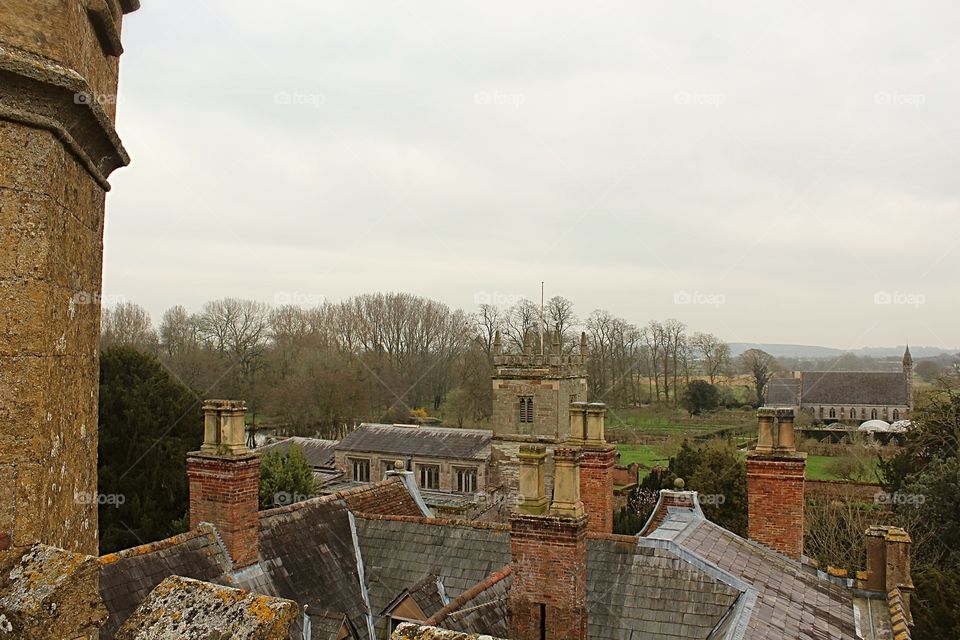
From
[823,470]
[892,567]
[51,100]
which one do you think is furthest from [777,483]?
[823,470]

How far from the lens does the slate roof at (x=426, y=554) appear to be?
11.5 metres

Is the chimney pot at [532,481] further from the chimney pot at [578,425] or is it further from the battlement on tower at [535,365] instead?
the battlement on tower at [535,365]

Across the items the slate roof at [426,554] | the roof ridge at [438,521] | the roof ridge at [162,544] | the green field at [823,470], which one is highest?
the roof ridge at [162,544]

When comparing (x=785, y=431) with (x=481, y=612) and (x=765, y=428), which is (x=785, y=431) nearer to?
(x=765, y=428)

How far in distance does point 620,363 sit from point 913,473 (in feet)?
126

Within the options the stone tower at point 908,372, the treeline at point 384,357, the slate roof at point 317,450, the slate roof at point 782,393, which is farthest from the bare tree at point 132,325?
the stone tower at point 908,372

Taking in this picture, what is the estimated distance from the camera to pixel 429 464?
124ft

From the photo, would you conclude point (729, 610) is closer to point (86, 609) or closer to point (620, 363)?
point (86, 609)

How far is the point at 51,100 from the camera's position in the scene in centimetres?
256

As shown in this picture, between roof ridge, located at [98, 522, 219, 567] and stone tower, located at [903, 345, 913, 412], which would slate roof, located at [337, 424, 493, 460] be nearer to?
roof ridge, located at [98, 522, 219, 567]

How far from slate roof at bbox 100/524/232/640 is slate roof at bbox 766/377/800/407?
6616cm

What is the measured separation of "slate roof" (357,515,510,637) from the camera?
11477 mm

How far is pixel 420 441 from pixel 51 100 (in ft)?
121

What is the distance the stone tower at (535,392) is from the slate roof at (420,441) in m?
2.18
